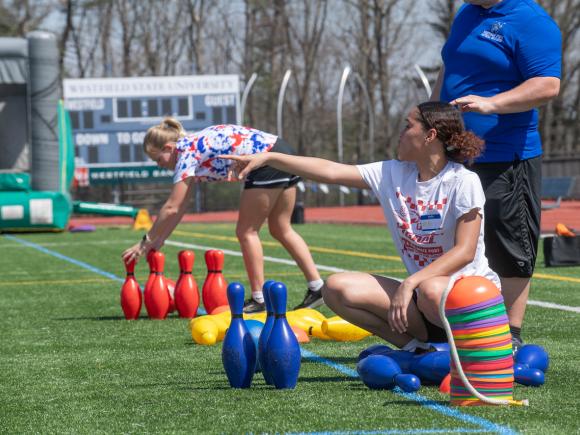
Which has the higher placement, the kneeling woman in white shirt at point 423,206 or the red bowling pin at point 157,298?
the kneeling woman in white shirt at point 423,206

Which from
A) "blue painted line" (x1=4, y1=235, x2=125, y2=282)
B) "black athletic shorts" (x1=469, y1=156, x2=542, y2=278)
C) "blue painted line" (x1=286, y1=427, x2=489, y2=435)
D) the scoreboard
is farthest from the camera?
the scoreboard

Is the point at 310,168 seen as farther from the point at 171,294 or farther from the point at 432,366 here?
the point at 171,294

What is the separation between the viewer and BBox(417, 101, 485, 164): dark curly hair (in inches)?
179

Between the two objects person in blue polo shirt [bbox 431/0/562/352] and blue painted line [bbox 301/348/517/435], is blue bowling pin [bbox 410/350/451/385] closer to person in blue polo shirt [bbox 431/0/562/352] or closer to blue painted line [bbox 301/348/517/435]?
blue painted line [bbox 301/348/517/435]

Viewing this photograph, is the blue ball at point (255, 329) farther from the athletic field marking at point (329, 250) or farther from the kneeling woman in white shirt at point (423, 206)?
the athletic field marking at point (329, 250)

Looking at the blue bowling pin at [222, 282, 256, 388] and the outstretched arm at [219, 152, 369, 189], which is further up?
the outstretched arm at [219, 152, 369, 189]

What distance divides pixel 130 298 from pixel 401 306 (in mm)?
3974

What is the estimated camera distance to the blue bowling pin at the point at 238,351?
4.68m

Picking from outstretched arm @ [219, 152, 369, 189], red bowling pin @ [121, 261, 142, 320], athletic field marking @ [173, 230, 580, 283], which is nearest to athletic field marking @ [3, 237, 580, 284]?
athletic field marking @ [173, 230, 580, 283]

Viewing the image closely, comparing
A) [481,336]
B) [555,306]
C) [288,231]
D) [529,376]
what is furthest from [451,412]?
[288,231]

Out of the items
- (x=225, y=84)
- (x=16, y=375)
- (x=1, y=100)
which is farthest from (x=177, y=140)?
(x=225, y=84)

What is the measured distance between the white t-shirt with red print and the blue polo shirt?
716mm

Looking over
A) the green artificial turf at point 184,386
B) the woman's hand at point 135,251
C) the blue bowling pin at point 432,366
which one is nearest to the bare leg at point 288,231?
the green artificial turf at point 184,386

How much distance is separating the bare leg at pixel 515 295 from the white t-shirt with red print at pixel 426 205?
2.13 ft
